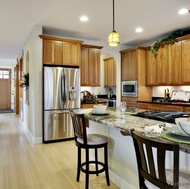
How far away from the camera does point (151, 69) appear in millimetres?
5676

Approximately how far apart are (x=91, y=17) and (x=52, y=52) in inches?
52.0

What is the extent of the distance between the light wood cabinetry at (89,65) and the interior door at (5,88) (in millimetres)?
7388

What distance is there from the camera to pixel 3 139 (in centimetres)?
490

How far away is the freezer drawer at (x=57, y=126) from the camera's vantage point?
455cm

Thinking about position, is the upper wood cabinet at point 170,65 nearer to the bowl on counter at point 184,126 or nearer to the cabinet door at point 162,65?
the cabinet door at point 162,65

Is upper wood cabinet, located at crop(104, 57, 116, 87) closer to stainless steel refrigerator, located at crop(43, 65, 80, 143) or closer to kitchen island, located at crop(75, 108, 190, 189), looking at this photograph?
stainless steel refrigerator, located at crop(43, 65, 80, 143)

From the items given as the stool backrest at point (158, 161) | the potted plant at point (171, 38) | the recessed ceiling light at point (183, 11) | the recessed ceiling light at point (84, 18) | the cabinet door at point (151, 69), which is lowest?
the stool backrest at point (158, 161)

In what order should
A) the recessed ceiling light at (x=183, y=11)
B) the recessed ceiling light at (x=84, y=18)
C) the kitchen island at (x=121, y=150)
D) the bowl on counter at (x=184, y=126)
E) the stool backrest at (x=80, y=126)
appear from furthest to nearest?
1. the recessed ceiling light at (x=84, y=18)
2. the recessed ceiling light at (x=183, y=11)
3. the stool backrest at (x=80, y=126)
4. the kitchen island at (x=121, y=150)
5. the bowl on counter at (x=184, y=126)

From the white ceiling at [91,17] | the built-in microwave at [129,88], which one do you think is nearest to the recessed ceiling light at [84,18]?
the white ceiling at [91,17]

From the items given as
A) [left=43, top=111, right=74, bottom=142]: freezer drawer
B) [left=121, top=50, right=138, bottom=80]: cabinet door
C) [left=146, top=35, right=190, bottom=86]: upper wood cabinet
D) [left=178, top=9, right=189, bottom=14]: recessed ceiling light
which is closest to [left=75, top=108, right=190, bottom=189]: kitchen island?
[left=43, top=111, right=74, bottom=142]: freezer drawer

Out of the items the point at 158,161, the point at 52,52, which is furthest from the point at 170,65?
the point at 158,161

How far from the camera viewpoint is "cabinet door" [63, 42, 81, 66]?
4.83 m

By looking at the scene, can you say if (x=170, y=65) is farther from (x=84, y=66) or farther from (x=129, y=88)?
(x=84, y=66)

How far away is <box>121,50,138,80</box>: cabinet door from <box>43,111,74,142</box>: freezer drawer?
2533mm
